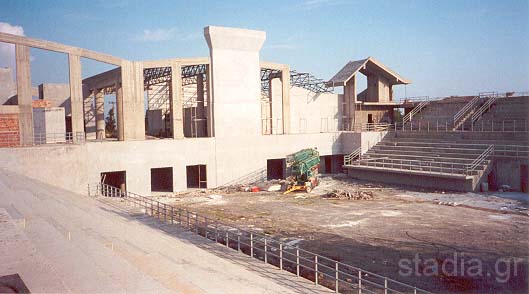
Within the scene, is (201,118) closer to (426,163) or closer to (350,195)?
(350,195)

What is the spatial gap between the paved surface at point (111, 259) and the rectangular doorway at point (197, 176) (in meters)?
16.0

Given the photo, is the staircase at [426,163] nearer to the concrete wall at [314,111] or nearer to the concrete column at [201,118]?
the concrete wall at [314,111]

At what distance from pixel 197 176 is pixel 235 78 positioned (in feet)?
26.6

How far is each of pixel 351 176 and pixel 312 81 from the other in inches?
475

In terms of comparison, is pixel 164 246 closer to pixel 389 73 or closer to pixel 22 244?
pixel 22 244

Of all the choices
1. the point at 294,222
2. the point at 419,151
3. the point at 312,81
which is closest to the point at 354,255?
the point at 294,222

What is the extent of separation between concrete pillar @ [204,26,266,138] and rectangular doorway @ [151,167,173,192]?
4.84 meters

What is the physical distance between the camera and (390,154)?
34.0m

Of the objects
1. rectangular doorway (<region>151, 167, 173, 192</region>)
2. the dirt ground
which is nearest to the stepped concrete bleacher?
the dirt ground

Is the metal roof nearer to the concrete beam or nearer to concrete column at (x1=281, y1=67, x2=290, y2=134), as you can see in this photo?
concrete column at (x1=281, y1=67, x2=290, y2=134)

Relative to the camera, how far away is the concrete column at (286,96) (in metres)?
36.4

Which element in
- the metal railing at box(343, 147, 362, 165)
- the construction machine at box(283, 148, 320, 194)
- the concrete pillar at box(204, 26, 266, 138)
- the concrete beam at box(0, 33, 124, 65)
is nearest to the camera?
the concrete beam at box(0, 33, 124, 65)

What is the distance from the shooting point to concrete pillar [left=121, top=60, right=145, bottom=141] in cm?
2944

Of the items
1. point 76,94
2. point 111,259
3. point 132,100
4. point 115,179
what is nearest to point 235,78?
point 132,100
